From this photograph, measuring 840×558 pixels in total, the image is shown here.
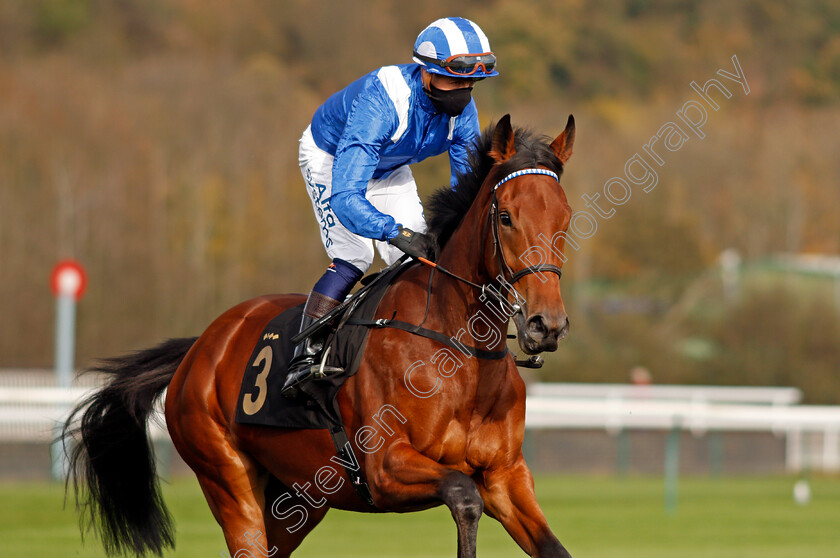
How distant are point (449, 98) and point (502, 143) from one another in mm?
433

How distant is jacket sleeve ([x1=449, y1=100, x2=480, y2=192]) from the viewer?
486 cm

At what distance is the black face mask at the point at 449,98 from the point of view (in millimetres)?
4574

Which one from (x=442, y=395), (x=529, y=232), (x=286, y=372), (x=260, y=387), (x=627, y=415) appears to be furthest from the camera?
(x=627, y=415)

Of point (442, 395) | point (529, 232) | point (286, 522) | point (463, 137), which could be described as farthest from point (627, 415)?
point (529, 232)

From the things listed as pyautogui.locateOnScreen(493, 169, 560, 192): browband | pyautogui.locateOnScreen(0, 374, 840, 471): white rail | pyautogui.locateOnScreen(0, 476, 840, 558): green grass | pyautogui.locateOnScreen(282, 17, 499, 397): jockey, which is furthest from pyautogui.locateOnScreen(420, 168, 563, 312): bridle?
pyautogui.locateOnScreen(0, 374, 840, 471): white rail

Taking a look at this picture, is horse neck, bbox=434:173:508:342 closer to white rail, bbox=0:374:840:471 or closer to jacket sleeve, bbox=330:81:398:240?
jacket sleeve, bbox=330:81:398:240

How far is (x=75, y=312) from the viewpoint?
23.7m

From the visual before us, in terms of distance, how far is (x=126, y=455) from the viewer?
585cm

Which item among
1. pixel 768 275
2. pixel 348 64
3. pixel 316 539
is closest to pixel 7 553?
pixel 316 539

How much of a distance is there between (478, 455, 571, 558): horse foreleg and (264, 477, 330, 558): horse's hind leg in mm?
1137

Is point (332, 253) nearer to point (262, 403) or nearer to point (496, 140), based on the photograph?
point (262, 403)

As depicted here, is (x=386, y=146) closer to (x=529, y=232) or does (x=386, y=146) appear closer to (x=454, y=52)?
(x=454, y=52)

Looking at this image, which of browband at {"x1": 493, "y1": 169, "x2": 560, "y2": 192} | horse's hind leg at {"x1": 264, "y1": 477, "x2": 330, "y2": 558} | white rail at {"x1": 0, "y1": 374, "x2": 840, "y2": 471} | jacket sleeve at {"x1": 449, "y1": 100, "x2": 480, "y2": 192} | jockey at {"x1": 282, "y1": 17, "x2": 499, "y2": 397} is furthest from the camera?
white rail at {"x1": 0, "y1": 374, "x2": 840, "y2": 471}

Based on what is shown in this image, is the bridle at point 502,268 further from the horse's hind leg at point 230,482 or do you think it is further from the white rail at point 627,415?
the white rail at point 627,415
